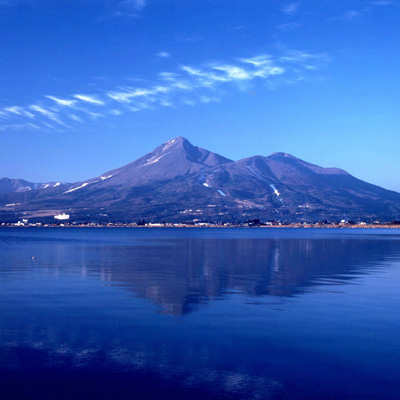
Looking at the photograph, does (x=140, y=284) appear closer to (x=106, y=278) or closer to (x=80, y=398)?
(x=106, y=278)

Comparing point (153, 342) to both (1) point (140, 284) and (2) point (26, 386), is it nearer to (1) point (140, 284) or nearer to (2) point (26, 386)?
(2) point (26, 386)

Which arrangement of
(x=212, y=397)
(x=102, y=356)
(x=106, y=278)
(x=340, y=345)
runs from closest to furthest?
(x=212, y=397)
(x=102, y=356)
(x=340, y=345)
(x=106, y=278)

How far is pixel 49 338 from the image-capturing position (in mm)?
16156

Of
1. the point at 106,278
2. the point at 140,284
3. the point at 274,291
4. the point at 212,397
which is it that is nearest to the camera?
the point at 212,397

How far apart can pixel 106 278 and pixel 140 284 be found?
4.13m

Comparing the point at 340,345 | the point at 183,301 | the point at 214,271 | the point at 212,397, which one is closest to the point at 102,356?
the point at 212,397

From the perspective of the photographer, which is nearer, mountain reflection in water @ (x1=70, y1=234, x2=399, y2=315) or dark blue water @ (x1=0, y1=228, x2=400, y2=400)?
dark blue water @ (x1=0, y1=228, x2=400, y2=400)

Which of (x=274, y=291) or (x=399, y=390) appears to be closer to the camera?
(x=399, y=390)

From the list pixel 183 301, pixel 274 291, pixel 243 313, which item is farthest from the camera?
pixel 274 291

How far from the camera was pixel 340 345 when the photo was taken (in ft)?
51.2

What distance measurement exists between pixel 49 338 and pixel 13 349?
1.53 m

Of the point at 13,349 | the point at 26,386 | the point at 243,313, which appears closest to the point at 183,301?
the point at 243,313

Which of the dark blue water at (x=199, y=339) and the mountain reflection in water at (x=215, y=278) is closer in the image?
the dark blue water at (x=199, y=339)

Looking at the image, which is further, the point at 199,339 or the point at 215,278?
the point at 215,278
